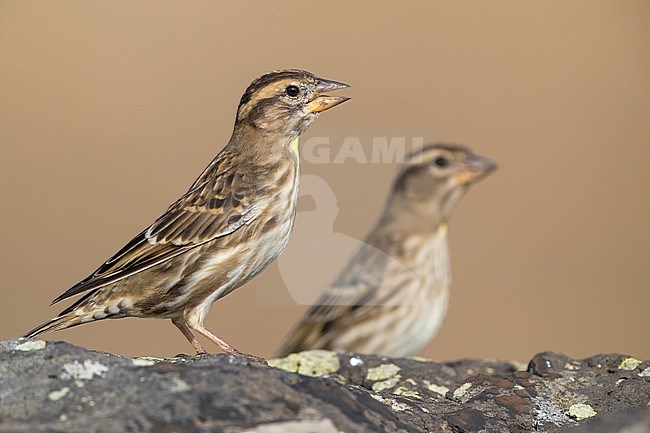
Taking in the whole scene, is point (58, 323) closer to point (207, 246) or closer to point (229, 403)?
point (207, 246)

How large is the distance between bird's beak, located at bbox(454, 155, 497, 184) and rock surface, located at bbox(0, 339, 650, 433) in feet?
15.1

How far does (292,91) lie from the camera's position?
199 inches

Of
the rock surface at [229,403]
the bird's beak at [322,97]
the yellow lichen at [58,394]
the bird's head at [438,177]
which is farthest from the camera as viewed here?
the bird's head at [438,177]

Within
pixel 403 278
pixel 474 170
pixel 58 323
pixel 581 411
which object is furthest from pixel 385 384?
pixel 474 170

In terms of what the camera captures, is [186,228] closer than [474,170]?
Yes

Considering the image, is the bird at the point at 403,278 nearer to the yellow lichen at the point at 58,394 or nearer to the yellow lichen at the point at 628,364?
the yellow lichen at the point at 628,364

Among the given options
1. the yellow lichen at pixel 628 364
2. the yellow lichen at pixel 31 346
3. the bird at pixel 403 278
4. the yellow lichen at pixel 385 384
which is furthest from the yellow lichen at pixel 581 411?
the bird at pixel 403 278

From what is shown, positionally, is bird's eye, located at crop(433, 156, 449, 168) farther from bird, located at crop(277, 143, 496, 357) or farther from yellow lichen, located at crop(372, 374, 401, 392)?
yellow lichen, located at crop(372, 374, 401, 392)

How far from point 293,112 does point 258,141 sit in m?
0.24

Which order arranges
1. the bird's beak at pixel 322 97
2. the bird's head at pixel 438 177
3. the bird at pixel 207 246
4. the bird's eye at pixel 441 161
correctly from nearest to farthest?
the bird at pixel 207 246
the bird's beak at pixel 322 97
the bird's head at pixel 438 177
the bird's eye at pixel 441 161

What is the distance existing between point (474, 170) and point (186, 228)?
13.7ft

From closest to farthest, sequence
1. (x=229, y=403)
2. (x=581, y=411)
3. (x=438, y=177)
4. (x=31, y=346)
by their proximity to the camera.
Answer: (x=229, y=403) < (x=31, y=346) < (x=581, y=411) < (x=438, y=177)

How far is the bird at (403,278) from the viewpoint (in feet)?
25.8

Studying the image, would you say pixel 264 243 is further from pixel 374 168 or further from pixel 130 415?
pixel 374 168
